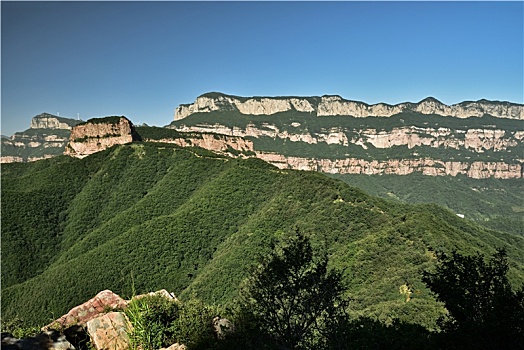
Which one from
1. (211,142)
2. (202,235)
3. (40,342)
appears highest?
(211,142)

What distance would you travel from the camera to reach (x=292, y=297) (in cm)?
1403

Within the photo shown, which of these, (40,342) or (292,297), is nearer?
(40,342)

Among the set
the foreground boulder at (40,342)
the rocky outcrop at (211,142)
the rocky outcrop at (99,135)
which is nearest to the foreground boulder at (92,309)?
the foreground boulder at (40,342)

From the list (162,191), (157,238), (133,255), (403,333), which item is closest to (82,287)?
(133,255)

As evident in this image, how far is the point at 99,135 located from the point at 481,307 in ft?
383

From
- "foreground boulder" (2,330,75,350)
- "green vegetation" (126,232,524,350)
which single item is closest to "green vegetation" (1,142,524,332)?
"green vegetation" (126,232,524,350)

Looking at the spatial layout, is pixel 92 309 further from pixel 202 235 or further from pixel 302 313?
pixel 202 235

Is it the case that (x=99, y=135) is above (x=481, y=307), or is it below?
above

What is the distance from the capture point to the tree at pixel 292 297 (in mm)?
13461

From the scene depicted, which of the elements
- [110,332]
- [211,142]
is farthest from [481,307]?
[211,142]

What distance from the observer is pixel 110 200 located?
92188mm

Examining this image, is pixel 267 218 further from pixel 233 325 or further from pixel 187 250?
pixel 233 325

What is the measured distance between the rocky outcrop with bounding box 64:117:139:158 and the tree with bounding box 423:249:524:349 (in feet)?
367

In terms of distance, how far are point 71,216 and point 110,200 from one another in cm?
938
